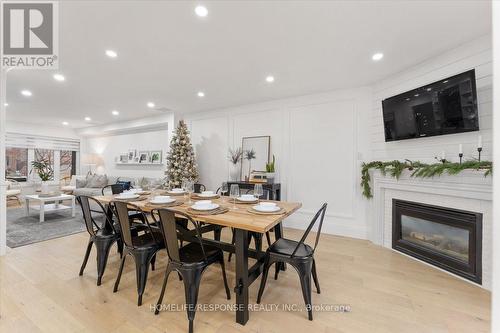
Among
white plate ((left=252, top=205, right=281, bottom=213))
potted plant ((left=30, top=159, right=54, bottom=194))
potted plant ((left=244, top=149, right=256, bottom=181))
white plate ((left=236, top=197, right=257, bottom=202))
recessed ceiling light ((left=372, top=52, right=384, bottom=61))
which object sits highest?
recessed ceiling light ((left=372, top=52, right=384, bottom=61))

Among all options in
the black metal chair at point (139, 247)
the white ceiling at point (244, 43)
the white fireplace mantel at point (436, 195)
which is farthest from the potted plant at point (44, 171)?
the white fireplace mantel at point (436, 195)

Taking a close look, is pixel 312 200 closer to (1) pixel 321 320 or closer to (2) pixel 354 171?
(2) pixel 354 171

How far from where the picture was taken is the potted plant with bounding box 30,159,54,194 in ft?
16.9

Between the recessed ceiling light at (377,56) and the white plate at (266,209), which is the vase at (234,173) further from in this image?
the recessed ceiling light at (377,56)

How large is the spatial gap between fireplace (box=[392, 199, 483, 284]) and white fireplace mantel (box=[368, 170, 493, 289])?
0.20 ft

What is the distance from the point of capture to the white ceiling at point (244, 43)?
1.96 metres

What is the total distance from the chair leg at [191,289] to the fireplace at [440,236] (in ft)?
9.47

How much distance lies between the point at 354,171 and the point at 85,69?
4.51 m

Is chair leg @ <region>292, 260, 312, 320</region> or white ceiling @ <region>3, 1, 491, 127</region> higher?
white ceiling @ <region>3, 1, 491, 127</region>

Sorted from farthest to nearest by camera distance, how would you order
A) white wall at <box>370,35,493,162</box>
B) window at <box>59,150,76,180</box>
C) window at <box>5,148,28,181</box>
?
window at <box>59,150,76,180</box> → window at <box>5,148,28,181</box> → white wall at <box>370,35,493,162</box>

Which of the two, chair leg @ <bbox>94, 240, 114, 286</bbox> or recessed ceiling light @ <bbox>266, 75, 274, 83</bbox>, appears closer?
chair leg @ <bbox>94, 240, 114, 286</bbox>

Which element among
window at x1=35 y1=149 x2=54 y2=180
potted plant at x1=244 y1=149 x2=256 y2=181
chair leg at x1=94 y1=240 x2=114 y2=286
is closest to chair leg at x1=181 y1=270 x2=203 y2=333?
chair leg at x1=94 y1=240 x2=114 y2=286

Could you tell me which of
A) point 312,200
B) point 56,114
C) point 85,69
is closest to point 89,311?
point 85,69

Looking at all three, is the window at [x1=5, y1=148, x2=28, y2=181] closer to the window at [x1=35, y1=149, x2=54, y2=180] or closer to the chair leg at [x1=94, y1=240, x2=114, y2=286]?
the window at [x1=35, y1=149, x2=54, y2=180]
